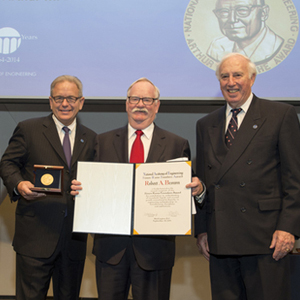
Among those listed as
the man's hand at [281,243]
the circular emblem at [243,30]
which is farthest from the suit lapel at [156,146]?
the circular emblem at [243,30]

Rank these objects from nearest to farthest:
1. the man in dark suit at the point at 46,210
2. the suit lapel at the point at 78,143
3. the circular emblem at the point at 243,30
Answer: the man in dark suit at the point at 46,210 → the suit lapel at the point at 78,143 → the circular emblem at the point at 243,30

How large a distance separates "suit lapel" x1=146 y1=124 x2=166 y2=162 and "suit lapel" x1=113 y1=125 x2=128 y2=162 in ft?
0.49

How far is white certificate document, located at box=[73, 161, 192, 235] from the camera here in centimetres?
196

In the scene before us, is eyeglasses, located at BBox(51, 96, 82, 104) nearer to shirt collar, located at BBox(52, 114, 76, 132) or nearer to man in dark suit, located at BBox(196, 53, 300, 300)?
shirt collar, located at BBox(52, 114, 76, 132)

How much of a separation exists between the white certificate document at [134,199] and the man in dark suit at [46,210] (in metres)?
0.41

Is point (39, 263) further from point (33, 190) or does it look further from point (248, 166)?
point (248, 166)

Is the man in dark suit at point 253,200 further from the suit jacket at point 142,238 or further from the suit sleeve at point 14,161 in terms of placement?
the suit sleeve at point 14,161

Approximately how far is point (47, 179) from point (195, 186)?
2.87 feet

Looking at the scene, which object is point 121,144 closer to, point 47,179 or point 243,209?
point 47,179

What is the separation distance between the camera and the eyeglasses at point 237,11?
3.29m

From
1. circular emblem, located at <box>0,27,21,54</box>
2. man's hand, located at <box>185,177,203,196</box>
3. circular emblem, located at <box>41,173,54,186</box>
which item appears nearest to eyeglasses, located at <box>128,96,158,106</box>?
man's hand, located at <box>185,177,203,196</box>

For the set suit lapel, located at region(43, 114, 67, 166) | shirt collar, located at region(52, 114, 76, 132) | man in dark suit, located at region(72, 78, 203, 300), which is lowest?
man in dark suit, located at region(72, 78, 203, 300)

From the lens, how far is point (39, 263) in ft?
7.65

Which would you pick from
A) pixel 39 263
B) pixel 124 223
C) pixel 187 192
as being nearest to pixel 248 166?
pixel 187 192
